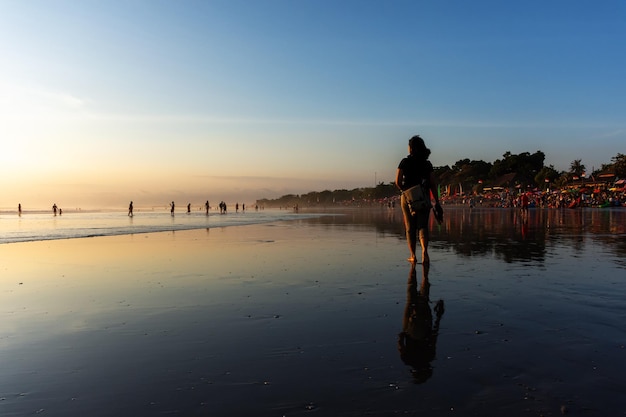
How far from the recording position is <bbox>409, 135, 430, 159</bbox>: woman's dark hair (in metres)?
9.01

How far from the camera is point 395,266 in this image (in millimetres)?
9055

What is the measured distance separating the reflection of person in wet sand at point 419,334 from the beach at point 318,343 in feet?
0.07

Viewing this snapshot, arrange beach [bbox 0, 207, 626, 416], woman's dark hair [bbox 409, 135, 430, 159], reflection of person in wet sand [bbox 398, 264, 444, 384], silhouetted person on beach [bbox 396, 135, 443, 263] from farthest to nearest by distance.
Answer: woman's dark hair [bbox 409, 135, 430, 159]
silhouetted person on beach [bbox 396, 135, 443, 263]
reflection of person in wet sand [bbox 398, 264, 444, 384]
beach [bbox 0, 207, 626, 416]

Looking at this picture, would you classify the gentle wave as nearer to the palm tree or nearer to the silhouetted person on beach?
the silhouetted person on beach

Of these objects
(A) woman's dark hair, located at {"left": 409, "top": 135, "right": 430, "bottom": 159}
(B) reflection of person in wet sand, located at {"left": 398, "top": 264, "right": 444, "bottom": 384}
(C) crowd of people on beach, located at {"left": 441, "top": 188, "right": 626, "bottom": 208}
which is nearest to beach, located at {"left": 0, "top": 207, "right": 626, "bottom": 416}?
(B) reflection of person in wet sand, located at {"left": 398, "top": 264, "right": 444, "bottom": 384}

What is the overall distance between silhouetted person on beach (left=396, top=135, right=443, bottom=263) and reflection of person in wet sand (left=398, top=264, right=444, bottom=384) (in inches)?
102

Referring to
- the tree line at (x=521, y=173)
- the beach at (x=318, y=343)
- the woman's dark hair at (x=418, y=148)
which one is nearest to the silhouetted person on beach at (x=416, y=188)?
the woman's dark hair at (x=418, y=148)

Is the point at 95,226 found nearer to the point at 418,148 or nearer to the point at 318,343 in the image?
the point at 418,148

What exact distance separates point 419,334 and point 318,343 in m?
0.97

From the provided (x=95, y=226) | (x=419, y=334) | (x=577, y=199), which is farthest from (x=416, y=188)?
(x=577, y=199)

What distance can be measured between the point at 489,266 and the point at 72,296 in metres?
7.27

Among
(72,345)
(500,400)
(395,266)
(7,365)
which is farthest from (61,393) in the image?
(395,266)

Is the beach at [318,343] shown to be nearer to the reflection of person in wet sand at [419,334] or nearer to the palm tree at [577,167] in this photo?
the reflection of person in wet sand at [419,334]

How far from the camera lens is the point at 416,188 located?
29.0 feet
